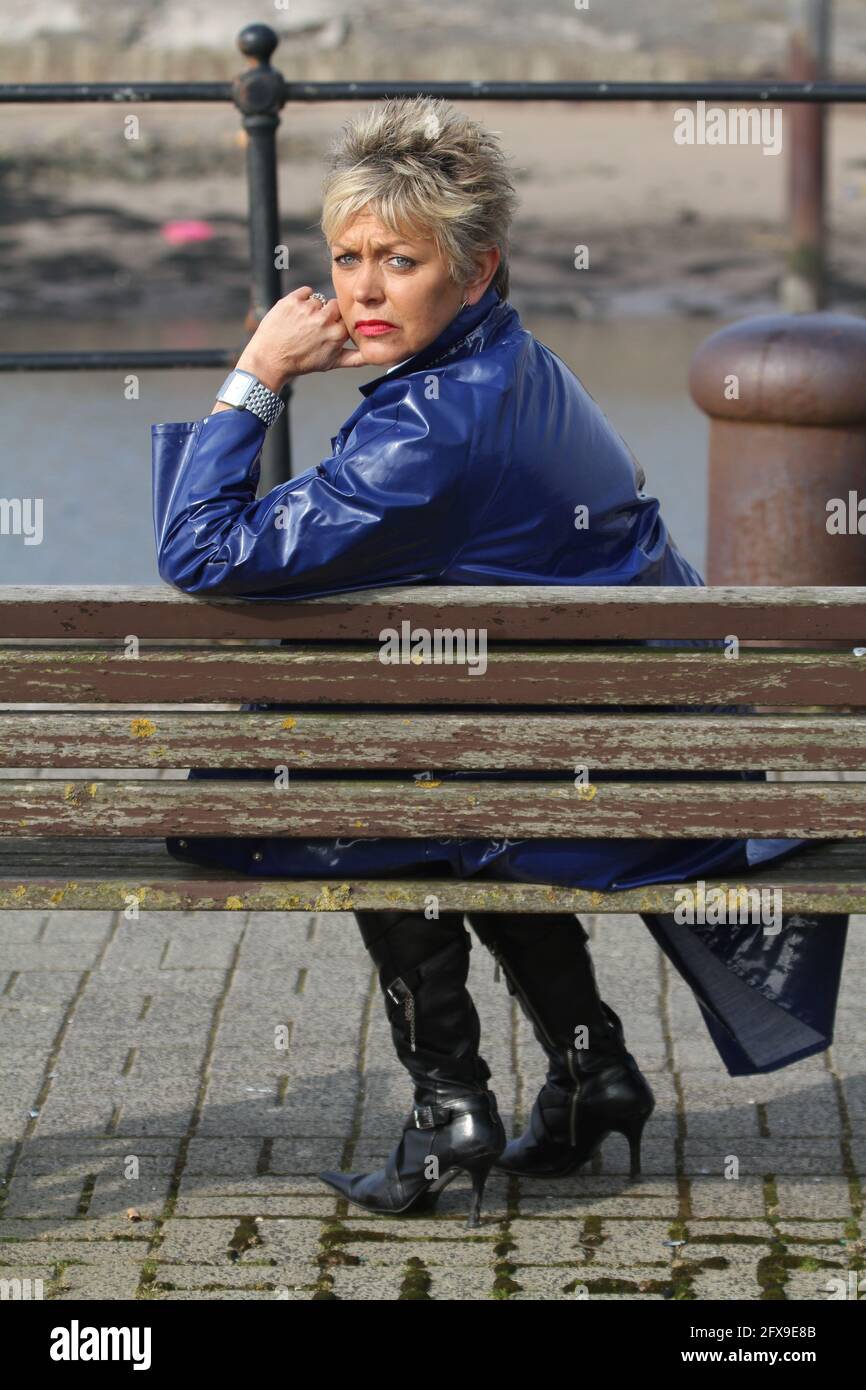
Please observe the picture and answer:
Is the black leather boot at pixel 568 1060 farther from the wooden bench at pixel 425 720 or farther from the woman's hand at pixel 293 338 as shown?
the woman's hand at pixel 293 338

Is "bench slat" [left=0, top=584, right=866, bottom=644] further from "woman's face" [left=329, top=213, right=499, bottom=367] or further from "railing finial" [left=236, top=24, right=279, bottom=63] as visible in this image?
"railing finial" [left=236, top=24, right=279, bottom=63]

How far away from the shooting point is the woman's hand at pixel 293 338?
9.14 ft

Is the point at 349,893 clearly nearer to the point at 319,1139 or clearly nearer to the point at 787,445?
the point at 319,1139

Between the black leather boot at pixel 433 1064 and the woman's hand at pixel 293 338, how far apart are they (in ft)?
2.35

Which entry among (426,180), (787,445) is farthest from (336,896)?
(787,445)

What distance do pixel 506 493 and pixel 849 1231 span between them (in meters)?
1.08

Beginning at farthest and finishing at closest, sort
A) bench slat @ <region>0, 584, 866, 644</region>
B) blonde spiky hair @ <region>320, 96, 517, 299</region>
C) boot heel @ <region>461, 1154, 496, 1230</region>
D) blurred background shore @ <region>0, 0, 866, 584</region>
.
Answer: blurred background shore @ <region>0, 0, 866, 584</region>, boot heel @ <region>461, 1154, 496, 1230</region>, blonde spiky hair @ <region>320, 96, 517, 299</region>, bench slat @ <region>0, 584, 866, 644</region>

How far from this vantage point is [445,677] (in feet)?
8.69

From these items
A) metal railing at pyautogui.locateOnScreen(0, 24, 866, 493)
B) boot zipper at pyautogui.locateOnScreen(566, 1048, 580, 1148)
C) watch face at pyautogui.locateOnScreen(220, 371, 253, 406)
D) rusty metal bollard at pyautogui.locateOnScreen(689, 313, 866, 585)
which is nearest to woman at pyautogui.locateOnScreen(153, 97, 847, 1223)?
watch face at pyautogui.locateOnScreen(220, 371, 253, 406)

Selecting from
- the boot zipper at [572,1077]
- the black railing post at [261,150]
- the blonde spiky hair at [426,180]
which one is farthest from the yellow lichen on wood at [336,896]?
the black railing post at [261,150]

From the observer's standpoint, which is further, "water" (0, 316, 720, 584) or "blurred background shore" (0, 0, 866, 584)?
"blurred background shore" (0, 0, 866, 584)

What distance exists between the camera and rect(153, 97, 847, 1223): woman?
2643 millimetres

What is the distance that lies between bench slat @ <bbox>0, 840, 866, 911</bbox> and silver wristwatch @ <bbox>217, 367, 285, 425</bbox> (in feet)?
1.88

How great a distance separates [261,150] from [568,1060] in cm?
260
